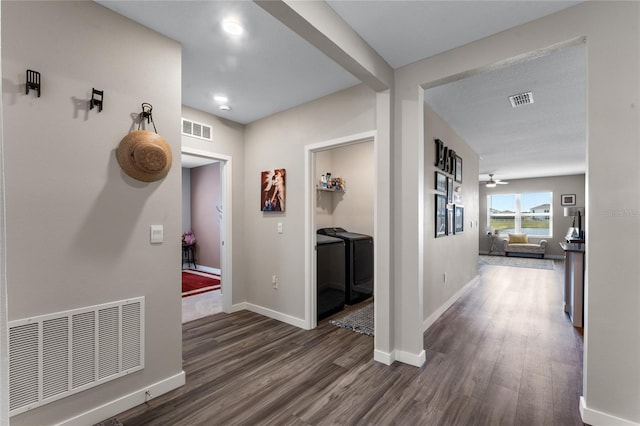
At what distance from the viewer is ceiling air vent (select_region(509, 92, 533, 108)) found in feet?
10.7

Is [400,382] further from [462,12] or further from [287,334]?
[462,12]

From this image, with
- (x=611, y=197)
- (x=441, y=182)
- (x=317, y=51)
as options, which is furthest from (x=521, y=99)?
(x=317, y=51)

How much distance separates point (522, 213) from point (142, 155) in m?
10.7

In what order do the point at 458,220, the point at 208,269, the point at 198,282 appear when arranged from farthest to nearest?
the point at 208,269, the point at 198,282, the point at 458,220

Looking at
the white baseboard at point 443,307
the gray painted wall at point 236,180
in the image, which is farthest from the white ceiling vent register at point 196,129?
the white baseboard at point 443,307

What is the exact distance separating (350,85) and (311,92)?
0.42 meters

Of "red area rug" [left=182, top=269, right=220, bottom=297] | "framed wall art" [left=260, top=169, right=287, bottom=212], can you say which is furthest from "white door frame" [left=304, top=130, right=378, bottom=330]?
"red area rug" [left=182, top=269, right=220, bottom=297]

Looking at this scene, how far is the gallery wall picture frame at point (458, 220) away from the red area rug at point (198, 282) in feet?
→ 13.0

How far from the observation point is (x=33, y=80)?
172cm

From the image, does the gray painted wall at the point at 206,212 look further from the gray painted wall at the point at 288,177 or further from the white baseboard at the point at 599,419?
the white baseboard at the point at 599,419

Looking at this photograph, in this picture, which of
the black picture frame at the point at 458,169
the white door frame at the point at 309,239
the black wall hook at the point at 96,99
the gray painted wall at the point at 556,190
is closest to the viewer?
the black wall hook at the point at 96,99

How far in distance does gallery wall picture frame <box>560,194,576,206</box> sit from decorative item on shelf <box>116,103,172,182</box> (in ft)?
35.0

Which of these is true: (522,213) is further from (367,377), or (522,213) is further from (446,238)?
(367,377)

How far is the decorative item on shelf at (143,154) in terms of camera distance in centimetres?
203
